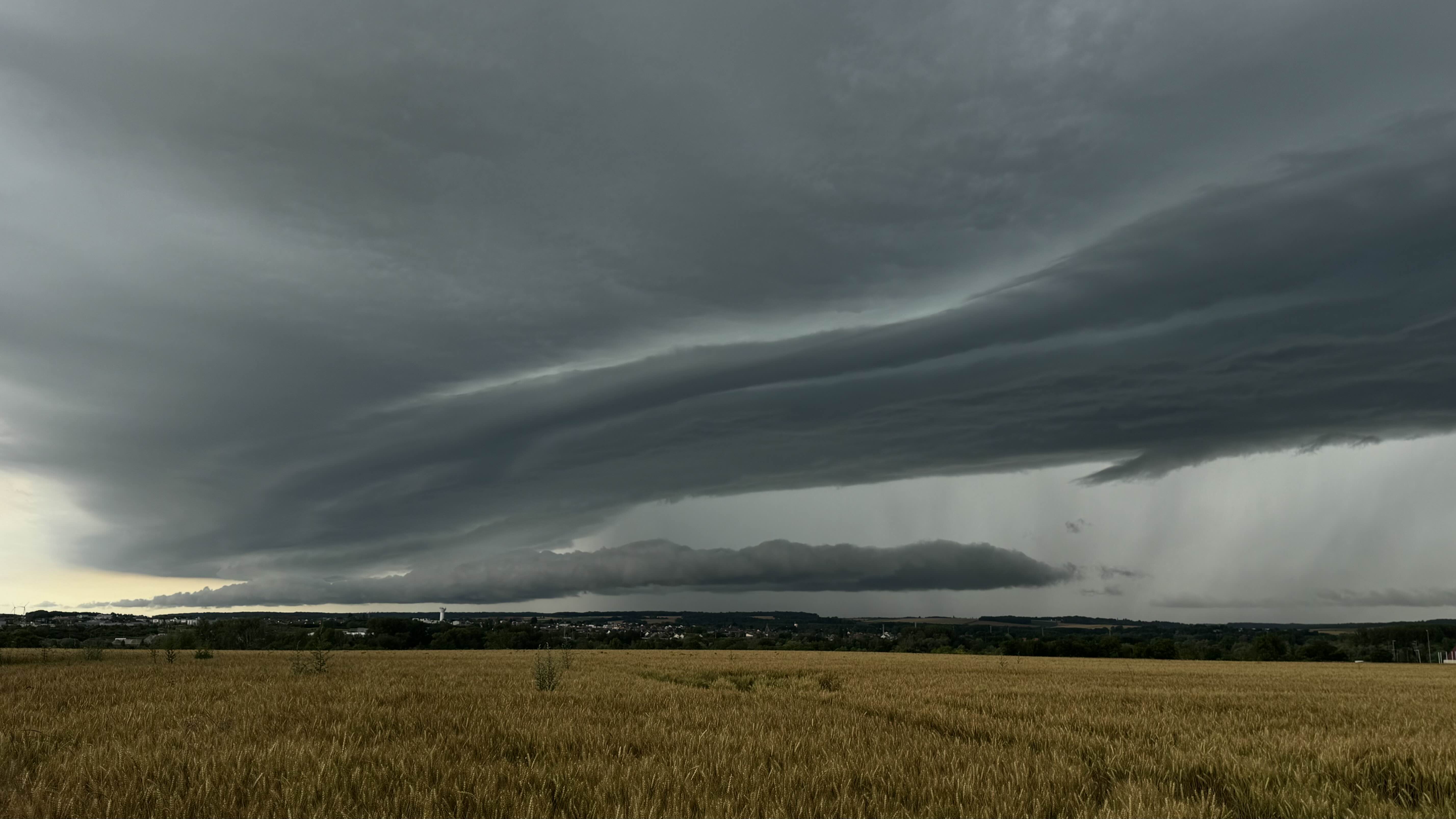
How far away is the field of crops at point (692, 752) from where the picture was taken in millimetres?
6469

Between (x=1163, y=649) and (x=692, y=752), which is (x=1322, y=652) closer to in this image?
(x=1163, y=649)

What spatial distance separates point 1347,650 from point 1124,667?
372ft

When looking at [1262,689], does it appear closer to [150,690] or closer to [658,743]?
[658,743]

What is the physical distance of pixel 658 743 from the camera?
9.41 m

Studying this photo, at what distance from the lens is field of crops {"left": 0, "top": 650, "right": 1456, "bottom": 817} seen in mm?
6469

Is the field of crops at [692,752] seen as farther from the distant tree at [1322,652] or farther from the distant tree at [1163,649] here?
the distant tree at [1322,652]

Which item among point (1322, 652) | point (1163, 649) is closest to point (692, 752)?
point (1163, 649)

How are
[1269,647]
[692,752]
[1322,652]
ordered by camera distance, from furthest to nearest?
[1322,652] → [1269,647] → [692,752]

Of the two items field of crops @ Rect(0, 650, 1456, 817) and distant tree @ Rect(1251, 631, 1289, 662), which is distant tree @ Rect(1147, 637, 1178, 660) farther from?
field of crops @ Rect(0, 650, 1456, 817)

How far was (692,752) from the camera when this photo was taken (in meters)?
8.73

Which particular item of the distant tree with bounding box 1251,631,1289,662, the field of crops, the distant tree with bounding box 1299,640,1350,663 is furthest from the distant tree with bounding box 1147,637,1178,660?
the field of crops

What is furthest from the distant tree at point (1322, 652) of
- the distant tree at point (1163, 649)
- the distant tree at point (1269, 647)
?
the distant tree at point (1163, 649)

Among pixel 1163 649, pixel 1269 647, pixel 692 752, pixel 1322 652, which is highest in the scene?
pixel 692 752

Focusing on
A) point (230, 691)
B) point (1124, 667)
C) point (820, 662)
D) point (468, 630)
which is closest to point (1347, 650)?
point (1124, 667)
